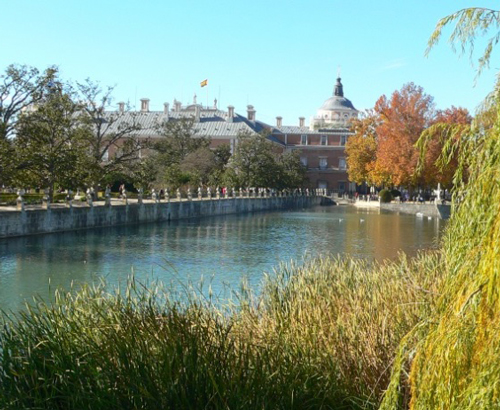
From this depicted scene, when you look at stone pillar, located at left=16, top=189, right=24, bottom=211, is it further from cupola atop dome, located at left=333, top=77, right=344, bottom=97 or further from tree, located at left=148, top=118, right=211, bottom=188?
cupola atop dome, located at left=333, top=77, right=344, bottom=97

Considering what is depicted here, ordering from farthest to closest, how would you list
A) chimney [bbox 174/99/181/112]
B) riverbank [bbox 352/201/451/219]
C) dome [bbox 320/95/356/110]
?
dome [bbox 320/95/356/110]
chimney [bbox 174/99/181/112]
riverbank [bbox 352/201/451/219]

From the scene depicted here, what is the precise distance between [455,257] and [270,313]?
16.4 ft

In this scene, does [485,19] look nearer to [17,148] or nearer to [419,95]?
[17,148]

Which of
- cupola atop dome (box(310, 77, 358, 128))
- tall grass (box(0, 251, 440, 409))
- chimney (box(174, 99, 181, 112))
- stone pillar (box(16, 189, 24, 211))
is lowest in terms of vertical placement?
tall grass (box(0, 251, 440, 409))

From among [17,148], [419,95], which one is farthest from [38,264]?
[419,95]

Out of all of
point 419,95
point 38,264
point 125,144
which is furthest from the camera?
point 419,95

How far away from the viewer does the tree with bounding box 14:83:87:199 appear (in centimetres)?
2862

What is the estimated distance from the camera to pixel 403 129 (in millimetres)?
53156

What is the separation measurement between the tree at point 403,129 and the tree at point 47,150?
25.8m

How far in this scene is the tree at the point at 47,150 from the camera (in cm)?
2862

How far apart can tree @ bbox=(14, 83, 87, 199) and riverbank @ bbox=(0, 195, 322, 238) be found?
4.06ft

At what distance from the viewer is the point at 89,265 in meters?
20.6

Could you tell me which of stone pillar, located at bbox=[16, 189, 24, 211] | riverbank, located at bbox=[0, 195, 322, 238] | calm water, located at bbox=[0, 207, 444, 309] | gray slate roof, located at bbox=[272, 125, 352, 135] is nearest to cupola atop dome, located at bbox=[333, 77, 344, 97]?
gray slate roof, located at bbox=[272, 125, 352, 135]

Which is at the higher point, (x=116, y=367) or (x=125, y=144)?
(x=125, y=144)
